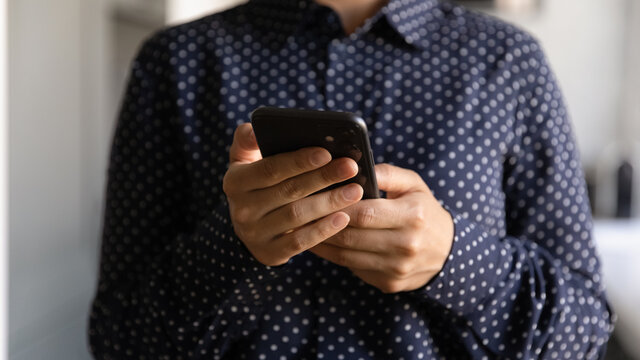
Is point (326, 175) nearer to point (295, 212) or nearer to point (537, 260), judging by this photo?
point (295, 212)

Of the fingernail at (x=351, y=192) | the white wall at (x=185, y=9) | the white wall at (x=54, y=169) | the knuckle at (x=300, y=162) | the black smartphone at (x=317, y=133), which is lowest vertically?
the white wall at (x=54, y=169)

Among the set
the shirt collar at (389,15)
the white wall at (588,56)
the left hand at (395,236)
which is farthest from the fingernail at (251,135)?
the white wall at (588,56)

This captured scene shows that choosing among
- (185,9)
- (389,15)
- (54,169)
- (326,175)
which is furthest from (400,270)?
(185,9)

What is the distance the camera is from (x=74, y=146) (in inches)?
50.0

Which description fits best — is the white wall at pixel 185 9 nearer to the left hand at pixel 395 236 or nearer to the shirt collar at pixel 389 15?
the shirt collar at pixel 389 15

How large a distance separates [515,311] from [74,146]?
3.31ft

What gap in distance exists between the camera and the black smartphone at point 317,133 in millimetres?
414

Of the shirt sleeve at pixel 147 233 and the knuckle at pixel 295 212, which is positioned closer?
the knuckle at pixel 295 212

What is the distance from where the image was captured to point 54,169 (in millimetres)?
1186

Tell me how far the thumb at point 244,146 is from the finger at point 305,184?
0.05 meters

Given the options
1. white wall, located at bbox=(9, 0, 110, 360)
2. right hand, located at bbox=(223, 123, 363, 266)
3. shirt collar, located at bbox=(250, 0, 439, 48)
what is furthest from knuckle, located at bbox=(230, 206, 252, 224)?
white wall, located at bbox=(9, 0, 110, 360)

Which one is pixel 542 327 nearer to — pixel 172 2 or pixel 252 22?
pixel 252 22

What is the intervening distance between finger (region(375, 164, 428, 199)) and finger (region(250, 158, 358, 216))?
60mm

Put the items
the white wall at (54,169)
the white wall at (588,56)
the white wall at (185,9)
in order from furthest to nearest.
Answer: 1. the white wall at (588,56)
2. the white wall at (185,9)
3. the white wall at (54,169)
